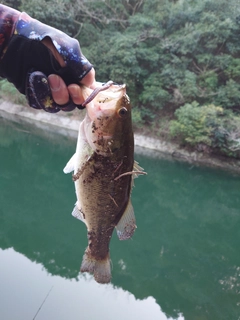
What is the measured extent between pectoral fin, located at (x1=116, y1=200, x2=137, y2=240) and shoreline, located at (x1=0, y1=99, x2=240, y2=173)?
10.2 meters

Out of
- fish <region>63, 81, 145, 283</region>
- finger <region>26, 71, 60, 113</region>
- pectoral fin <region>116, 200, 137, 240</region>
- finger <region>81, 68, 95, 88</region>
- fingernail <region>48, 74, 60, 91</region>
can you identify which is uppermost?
finger <region>81, 68, 95, 88</region>

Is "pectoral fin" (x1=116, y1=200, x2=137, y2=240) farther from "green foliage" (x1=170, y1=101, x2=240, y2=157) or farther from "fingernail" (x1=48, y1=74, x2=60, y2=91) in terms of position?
"green foliage" (x1=170, y1=101, x2=240, y2=157)

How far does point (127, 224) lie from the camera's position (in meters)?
1.37

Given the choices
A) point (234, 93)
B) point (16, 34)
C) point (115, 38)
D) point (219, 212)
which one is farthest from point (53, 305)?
point (115, 38)

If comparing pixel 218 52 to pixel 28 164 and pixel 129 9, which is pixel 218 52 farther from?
pixel 28 164

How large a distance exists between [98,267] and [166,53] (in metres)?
12.3

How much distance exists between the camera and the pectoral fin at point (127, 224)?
1.35 meters

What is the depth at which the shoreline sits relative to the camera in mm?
11258

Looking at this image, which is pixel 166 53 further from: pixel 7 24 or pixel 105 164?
pixel 7 24

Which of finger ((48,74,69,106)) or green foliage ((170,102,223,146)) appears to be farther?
green foliage ((170,102,223,146))

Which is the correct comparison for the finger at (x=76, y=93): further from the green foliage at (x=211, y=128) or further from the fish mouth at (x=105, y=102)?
the green foliage at (x=211, y=128)

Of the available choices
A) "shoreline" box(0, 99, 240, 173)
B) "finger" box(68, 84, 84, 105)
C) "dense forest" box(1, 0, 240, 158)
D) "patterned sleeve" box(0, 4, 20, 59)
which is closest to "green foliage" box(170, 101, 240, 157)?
"dense forest" box(1, 0, 240, 158)

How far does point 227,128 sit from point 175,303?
287 inches

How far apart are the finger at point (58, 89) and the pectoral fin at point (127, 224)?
53 cm
